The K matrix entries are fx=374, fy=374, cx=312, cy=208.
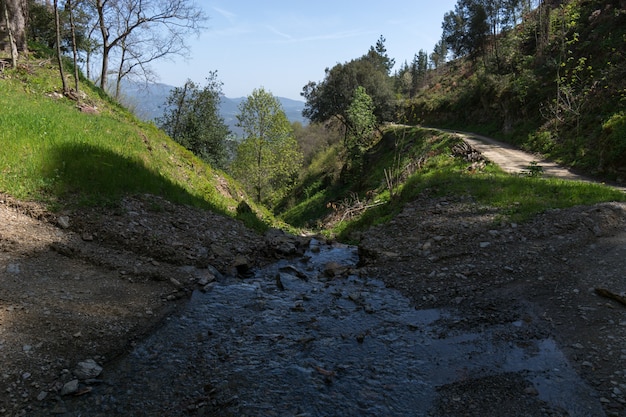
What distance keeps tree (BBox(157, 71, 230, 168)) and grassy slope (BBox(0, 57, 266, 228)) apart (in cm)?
1377

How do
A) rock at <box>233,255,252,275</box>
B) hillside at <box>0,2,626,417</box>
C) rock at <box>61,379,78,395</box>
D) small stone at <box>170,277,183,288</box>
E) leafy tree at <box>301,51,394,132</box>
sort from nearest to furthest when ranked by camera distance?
rock at <box>61,379,78,395</box> < hillside at <box>0,2,626,417</box> < small stone at <box>170,277,183,288</box> < rock at <box>233,255,252,275</box> < leafy tree at <box>301,51,394,132</box>

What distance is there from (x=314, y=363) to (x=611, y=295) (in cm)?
621

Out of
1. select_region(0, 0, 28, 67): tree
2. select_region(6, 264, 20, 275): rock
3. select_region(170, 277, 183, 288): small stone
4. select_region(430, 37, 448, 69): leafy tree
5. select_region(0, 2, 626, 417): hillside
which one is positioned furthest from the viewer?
select_region(430, 37, 448, 69): leafy tree

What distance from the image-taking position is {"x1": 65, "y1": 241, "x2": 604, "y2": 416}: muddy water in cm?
526

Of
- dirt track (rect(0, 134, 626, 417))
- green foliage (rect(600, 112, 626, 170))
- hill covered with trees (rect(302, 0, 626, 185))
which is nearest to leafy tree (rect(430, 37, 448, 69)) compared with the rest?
hill covered with trees (rect(302, 0, 626, 185))

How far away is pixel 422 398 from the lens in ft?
18.0

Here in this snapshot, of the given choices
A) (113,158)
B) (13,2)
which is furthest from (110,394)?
(13,2)

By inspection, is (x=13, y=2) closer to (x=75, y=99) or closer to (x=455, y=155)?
(x=75, y=99)

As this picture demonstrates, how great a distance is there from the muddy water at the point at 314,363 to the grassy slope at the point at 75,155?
17.1 feet

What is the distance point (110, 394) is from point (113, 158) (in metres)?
9.38

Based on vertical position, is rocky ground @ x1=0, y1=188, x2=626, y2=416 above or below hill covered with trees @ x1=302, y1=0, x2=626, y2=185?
below

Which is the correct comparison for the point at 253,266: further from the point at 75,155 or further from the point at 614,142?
the point at 614,142

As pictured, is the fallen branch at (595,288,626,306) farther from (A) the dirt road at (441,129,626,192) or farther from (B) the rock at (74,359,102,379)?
(A) the dirt road at (441,129,626,192)

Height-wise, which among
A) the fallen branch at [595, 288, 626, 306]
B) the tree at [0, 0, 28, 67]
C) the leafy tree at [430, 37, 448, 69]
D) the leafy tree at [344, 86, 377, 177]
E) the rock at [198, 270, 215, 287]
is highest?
the leafy tree at [430, 37, 448, 69]
